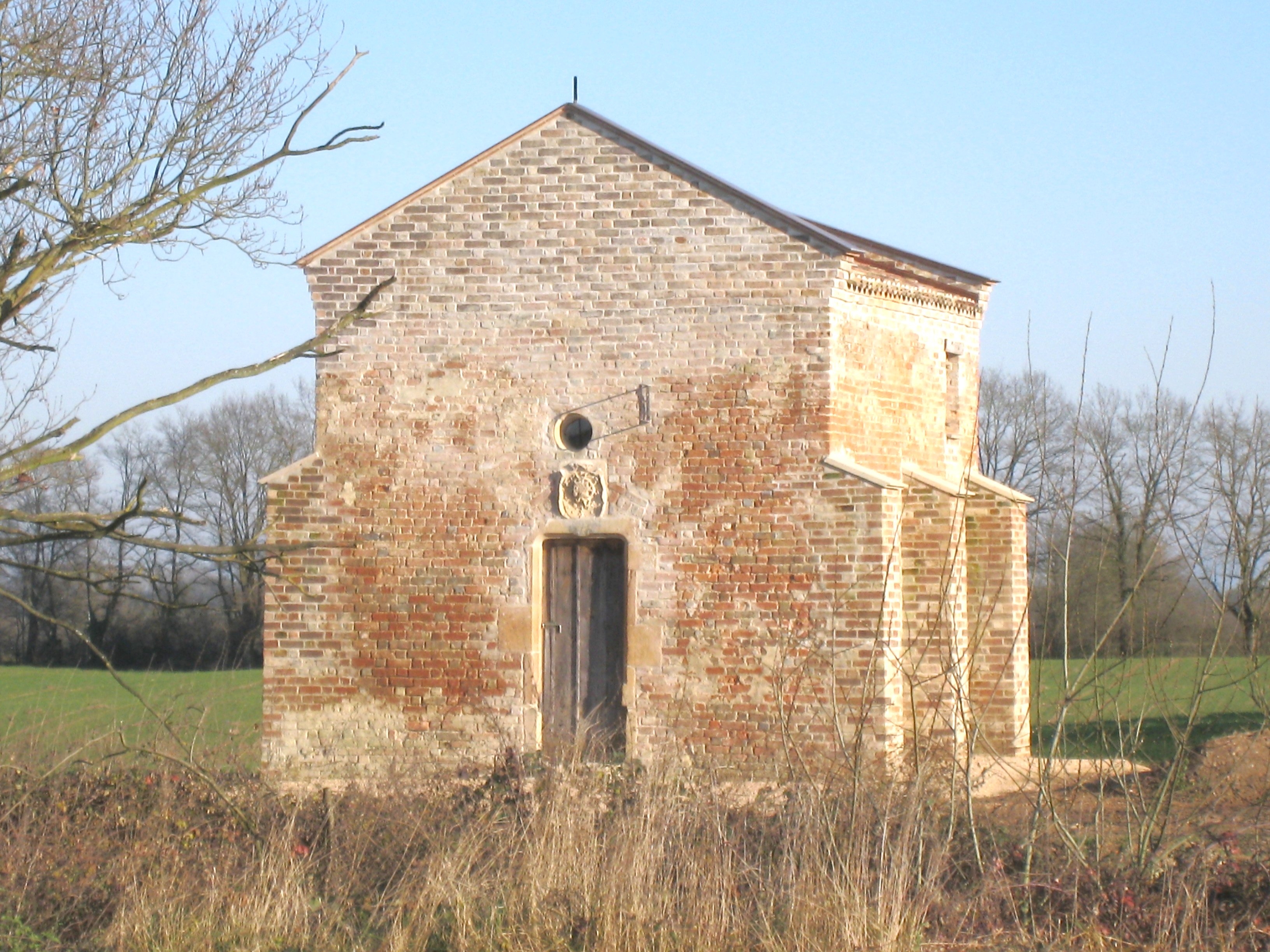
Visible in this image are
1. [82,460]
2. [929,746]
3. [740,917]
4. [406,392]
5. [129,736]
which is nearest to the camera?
[740,917]

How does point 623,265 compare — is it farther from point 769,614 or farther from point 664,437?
point 769,614

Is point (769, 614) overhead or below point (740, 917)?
overhead

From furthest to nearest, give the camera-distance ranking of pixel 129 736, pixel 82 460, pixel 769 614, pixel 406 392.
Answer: pixel 406 392 < pixel 769 614 < pixel 129 736 < pixel 82 460

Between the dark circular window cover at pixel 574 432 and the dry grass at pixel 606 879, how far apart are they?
4.72 m

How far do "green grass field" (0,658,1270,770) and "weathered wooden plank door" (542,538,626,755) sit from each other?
276 centimetres

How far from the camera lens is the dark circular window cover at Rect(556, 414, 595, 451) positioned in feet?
40.7

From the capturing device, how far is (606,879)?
6664mm

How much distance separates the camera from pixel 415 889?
7.11m

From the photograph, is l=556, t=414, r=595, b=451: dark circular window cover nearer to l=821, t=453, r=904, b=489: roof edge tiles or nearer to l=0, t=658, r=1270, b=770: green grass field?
l=821, t=453, r=904, b=489: roof edge tiles

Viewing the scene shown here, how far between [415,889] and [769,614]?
5.40 meters

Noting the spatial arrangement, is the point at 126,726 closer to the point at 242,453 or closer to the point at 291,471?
the point at 291,471

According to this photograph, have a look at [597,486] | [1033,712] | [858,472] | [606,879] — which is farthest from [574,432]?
[606,879]

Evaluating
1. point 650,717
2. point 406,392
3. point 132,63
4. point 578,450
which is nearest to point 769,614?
point 650,717

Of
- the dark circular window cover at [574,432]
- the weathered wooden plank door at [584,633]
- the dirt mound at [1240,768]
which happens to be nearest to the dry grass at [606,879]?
the dirt mound at [1240,768]
